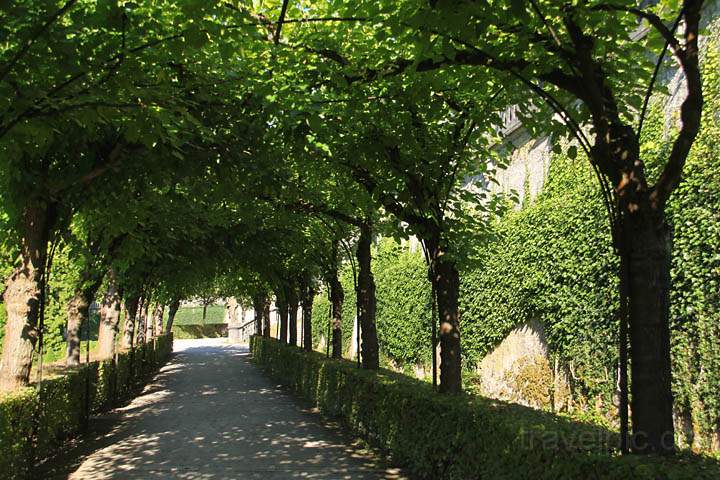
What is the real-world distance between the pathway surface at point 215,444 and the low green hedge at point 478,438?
54 cm

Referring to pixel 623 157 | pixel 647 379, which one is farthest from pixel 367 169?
pixel 647 379

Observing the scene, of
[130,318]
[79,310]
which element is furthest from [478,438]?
[130,318]

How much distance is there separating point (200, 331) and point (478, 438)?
64223 millimetres

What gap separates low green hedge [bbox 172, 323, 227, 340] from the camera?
65.3 metres

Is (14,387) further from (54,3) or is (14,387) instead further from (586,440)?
(586,440)

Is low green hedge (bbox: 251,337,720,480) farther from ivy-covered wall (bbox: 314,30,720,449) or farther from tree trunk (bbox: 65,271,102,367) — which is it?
tree trunk (bbox: 65,271,102,367)

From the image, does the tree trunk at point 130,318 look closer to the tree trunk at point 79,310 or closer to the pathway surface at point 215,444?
the pathway surface at point 215,444

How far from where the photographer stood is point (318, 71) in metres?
6.77

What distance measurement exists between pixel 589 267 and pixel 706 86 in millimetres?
Answer: 3054

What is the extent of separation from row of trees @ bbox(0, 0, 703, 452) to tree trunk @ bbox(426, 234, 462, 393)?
2 centimetres

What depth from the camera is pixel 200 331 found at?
66.7m

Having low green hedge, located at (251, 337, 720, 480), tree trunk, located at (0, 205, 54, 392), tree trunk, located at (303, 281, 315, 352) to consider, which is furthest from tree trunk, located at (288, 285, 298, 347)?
tree trunk, located at (0, 205, 54, 392)

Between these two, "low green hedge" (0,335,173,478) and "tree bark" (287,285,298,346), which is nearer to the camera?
"low green hedge" (0,335,173,478)

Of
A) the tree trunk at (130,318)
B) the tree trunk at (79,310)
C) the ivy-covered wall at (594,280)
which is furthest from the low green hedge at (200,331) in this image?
the ivy-covered wall at (594,280)
